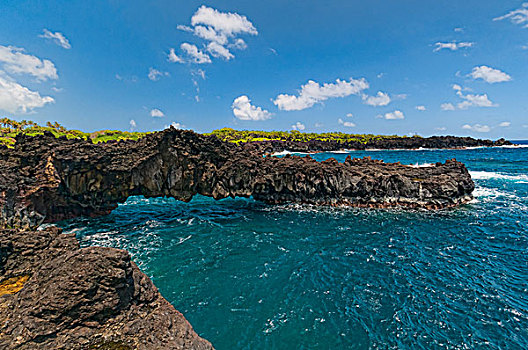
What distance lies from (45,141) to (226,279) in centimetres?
3059

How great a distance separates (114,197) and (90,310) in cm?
2915

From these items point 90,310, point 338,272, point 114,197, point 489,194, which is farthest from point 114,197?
point 489,194

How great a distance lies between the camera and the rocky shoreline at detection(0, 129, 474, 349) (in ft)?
28.2

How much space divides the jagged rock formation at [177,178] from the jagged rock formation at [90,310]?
22226 millimetres

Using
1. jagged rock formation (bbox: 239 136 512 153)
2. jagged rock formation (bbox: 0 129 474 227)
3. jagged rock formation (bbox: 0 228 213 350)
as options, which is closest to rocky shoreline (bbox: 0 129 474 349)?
jagged rock formation (bbox: 0 228 213 350)

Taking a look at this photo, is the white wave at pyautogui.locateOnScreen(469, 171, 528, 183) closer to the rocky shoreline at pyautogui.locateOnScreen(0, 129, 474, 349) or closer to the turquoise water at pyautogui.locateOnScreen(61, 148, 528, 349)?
the rocky shoreline at pyautogui.locateOnScreen(0, 129, 474, 349)

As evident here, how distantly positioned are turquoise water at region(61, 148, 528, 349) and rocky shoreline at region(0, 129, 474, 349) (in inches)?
146

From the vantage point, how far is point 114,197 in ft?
111

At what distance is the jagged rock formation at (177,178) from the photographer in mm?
28703

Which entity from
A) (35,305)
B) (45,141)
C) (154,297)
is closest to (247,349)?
(154,297)

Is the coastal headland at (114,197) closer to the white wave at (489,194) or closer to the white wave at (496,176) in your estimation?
the white wave at (489,194)

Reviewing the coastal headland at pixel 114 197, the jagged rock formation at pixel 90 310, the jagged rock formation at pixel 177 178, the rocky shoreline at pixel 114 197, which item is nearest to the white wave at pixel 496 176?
the rocky shoreline at pixel 114 197

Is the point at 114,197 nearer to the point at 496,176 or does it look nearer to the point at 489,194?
the point at 489,194

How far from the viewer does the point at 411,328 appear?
14344 millimetres
